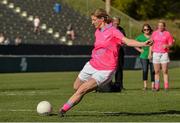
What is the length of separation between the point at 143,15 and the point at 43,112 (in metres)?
58.3

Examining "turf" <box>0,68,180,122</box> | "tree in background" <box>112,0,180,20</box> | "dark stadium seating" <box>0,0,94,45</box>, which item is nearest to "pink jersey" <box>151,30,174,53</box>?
"turf" <box>0,68,180,122</box>

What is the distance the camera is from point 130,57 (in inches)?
1700

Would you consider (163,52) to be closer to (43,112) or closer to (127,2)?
(43,112)

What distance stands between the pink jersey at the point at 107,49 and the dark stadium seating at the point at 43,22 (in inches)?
1234

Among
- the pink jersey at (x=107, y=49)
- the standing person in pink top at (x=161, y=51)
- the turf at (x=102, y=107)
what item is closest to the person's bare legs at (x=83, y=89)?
the turf at (x=102, y=107)

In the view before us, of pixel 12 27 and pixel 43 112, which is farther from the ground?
pixel 12 27

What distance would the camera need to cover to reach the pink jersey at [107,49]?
12492 mm

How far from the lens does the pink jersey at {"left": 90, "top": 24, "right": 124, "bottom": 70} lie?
1249 centimetres

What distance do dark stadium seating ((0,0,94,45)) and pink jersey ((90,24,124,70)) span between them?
31.3 metres

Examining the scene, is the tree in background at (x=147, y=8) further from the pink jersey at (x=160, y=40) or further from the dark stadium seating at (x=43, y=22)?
the pink jersey at (x=160, y=40)

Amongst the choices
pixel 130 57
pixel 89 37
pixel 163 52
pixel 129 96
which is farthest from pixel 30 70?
pixel 129 96

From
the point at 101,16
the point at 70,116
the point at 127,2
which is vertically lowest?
the point at 70,116

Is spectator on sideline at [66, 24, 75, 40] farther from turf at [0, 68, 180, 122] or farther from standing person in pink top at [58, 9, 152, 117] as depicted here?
standing person in pink top at [58, 9, 152, 117]

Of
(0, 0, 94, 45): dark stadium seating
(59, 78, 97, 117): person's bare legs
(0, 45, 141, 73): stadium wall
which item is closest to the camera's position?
(59, 78, 97, 117): person's bare legs
